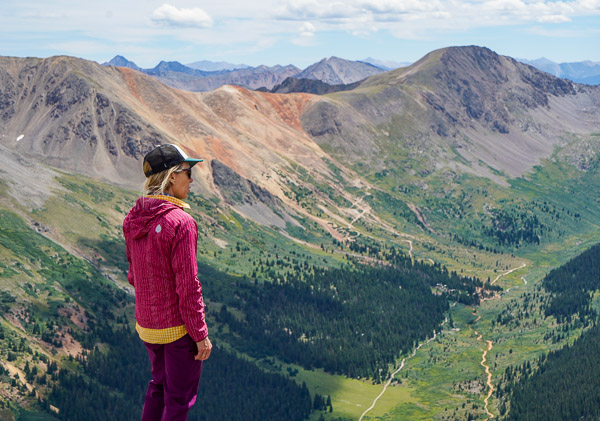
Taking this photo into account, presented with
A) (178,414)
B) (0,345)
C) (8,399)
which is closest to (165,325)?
(178,414)

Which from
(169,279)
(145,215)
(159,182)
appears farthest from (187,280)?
(159,182)

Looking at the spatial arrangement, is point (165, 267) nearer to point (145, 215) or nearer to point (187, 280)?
point (187, 280)

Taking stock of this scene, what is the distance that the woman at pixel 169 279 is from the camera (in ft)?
56.1

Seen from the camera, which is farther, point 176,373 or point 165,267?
point 176,373

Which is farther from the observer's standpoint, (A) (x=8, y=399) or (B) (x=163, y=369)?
(A) (x=8, y=399)

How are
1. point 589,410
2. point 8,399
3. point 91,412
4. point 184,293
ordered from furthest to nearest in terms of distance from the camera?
point 589,410, point 91,412, point 8,399, point 184,293

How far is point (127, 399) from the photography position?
196875 mm

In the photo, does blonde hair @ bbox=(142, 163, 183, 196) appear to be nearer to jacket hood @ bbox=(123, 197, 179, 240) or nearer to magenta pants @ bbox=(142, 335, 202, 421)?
jacket hood @ bbox=(123, 197, 179, 240)

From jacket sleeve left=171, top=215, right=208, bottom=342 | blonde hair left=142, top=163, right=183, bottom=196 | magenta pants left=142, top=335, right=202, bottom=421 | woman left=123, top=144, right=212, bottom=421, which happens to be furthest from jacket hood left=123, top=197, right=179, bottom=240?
magenta pants left=142, top=335, right=202, bottom=421

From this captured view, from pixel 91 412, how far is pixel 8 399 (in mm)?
23363

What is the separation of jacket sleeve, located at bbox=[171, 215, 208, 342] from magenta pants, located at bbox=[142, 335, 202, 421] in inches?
29.2

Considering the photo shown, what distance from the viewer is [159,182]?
18.5 metres

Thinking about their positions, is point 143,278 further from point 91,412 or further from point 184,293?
point 91,412

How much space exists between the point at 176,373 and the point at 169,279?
2.64 metres
